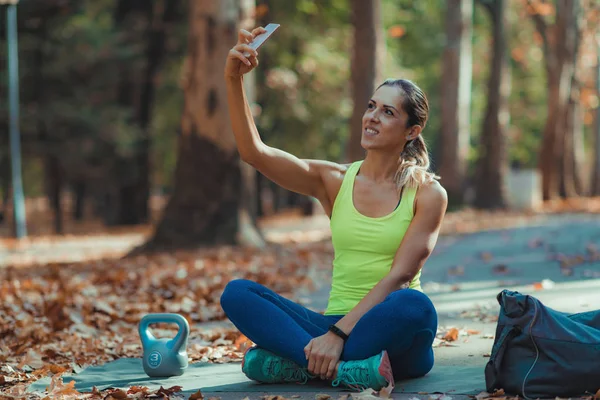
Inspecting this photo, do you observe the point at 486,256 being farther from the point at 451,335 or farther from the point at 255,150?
the point at 255,150

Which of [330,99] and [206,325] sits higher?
[330,99]

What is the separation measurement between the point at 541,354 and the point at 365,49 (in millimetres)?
14157

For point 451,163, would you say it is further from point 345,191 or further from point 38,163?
point 345,191

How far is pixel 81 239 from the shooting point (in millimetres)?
21719

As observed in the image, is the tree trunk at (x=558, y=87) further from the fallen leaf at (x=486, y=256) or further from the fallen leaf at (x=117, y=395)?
the fallen leaf at (x=117, y=395)

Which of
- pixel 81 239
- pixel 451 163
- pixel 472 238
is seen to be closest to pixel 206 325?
pixel 472 238

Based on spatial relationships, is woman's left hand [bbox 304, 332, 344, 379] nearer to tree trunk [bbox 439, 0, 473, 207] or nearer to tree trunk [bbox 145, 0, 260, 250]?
tree trunk [bbox 145, 0, 260, 250]

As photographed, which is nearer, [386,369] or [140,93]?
[386,369]

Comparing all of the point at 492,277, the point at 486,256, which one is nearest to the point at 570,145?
the point at 486,256

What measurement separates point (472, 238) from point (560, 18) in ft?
52.3

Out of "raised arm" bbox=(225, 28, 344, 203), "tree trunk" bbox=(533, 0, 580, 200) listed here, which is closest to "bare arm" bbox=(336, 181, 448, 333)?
"raised arm" bbox=(225, 28, 344, 203)

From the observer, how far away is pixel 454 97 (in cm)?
2475

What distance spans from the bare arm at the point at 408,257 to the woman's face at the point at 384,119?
0.40 m

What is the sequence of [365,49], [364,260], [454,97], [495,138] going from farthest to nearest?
[495,138] → [454,97] → [365,49] → [364,260]
